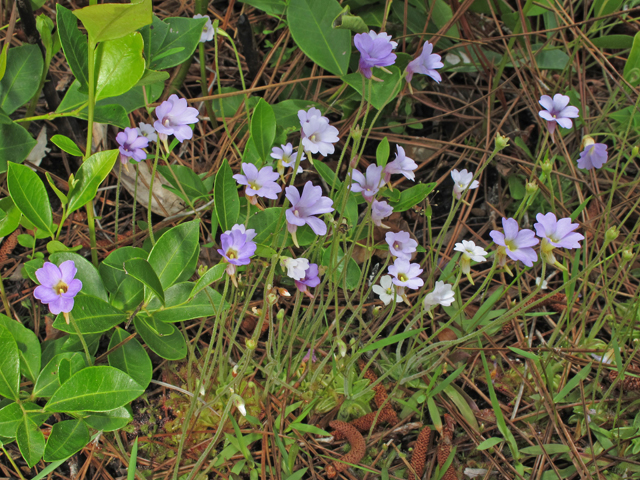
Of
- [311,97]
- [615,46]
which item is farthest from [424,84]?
[615,46]

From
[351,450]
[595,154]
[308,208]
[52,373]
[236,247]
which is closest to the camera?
[236,247]

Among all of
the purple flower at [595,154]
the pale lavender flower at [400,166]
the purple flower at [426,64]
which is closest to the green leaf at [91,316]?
the pale lavender flower at [400,166]

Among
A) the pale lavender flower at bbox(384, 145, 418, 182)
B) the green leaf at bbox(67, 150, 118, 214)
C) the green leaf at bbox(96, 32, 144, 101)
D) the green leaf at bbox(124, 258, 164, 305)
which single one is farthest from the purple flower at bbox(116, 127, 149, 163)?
the pale lavender flower at bbox(384, 145, 418, 182)

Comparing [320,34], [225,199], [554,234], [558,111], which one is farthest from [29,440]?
[558,111]

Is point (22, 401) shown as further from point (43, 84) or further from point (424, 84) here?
point (424, 84)

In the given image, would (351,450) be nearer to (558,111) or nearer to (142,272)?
(142,272)
